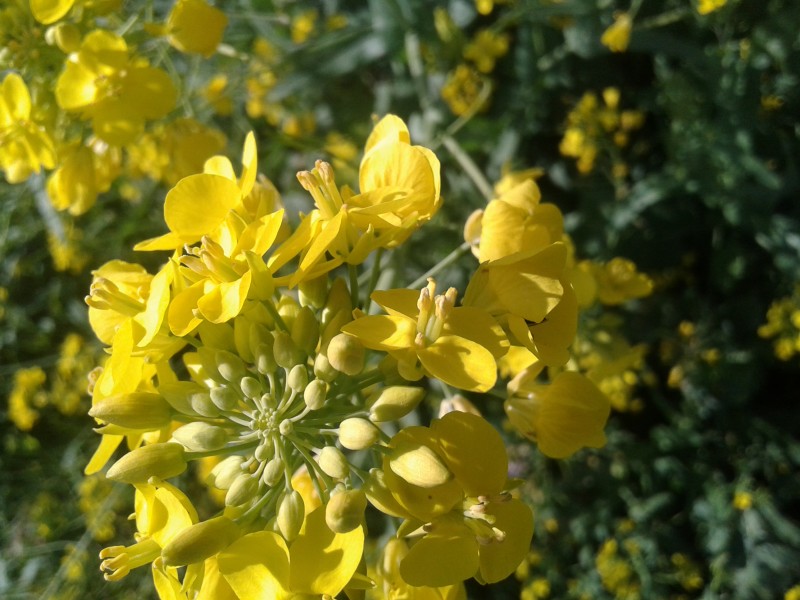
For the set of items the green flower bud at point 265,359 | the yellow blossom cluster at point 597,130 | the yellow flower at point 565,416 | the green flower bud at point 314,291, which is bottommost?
the yellow blossom cluster at point 597,130

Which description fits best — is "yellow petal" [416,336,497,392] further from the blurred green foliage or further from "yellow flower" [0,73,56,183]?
"yellow flower" [0,73,56,183]

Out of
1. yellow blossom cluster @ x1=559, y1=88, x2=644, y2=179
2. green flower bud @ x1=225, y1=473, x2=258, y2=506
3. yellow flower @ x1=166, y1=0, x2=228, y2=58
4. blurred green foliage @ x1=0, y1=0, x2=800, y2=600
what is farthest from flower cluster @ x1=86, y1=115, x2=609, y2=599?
yellow blossom cluster @ x1=559, y1=88, x2=644, y2=179

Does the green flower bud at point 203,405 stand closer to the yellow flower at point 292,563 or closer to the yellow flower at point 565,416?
the yellow flower at point 292,563

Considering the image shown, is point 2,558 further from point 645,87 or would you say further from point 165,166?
point 645,87

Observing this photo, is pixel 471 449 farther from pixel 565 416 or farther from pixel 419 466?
pixel 565 416

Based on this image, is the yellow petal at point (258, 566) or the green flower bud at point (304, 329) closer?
the yellow petal at point (258, 566)

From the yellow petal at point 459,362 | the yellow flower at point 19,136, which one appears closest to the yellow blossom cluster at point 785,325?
the yellow petal at point 459,362

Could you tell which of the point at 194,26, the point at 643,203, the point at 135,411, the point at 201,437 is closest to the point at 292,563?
the point at 201,437
